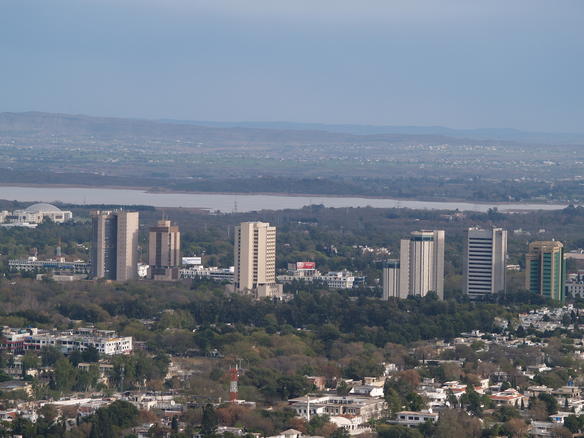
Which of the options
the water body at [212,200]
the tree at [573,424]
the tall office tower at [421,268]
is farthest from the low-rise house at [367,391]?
the water body at [212,200]

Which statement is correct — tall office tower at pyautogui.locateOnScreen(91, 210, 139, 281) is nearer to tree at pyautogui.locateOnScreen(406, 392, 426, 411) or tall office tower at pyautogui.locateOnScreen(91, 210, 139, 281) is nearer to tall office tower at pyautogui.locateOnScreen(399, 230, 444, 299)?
tall office tower at pyautogui.locateOnScreen(399, 230, 444, 299)

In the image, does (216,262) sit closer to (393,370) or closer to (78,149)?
(393,370)

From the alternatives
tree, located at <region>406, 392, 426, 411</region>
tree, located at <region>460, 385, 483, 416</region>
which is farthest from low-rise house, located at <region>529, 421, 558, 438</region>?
tree, located at <region>406, 392, 426, 411</region>

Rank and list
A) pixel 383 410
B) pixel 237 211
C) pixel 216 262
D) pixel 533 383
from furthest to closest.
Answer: pixel 237 211, pixel 216 262, pixel 533 383, pixel 383 410

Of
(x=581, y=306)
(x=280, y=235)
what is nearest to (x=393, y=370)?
(x=581, y=306)

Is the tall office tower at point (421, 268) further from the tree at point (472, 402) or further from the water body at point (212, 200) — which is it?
the water body at point (212, 200)
